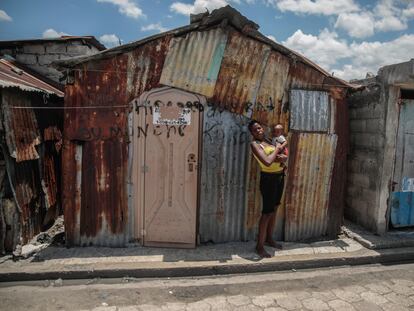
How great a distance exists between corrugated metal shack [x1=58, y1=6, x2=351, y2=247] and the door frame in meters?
0.02

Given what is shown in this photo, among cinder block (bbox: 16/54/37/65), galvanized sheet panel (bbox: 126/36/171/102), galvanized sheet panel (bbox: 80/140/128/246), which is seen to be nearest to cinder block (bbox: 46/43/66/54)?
cinder block (bbox: 16/54/37/65)

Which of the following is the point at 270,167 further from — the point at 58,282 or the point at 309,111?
the point at 58,282

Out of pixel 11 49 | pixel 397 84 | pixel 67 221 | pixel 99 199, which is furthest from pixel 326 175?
pixel 11 49

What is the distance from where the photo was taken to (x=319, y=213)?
20.1 feet

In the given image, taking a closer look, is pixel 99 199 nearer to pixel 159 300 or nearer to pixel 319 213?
pixel 159 300

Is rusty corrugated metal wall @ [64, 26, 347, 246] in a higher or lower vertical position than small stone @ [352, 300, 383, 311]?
higher

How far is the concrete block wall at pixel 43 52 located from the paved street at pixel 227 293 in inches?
216

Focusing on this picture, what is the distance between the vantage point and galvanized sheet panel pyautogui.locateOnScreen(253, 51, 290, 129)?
5566 mm

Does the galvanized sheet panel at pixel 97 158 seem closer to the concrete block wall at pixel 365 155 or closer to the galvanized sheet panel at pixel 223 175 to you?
the galvanized sheet panel at pixel 223 175

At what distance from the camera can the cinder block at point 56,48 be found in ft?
26.1

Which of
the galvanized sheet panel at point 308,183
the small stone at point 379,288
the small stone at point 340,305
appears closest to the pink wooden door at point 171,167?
the galvanized sheet panel at point 308,183

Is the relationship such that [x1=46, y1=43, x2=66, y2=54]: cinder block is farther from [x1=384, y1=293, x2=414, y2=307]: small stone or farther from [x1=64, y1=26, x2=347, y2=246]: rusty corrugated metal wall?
[x1=384, y1=293, x2=414, y2=307]: small stone

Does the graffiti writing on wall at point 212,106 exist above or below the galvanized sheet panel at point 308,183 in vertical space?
above

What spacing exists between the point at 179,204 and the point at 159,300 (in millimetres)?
1657
